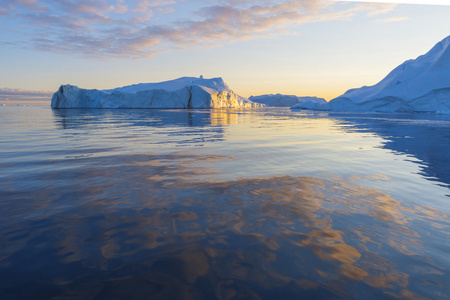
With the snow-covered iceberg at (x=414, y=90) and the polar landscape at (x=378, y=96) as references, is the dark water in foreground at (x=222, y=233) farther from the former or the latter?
the polar landscape at (x=378, y=96)

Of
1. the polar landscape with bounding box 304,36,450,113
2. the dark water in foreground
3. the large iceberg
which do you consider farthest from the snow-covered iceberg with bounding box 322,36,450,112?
the dark water in foreground

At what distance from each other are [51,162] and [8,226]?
12.4ft

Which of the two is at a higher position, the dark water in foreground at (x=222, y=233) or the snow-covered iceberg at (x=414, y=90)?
the snow-covered iceberg at (x=414, y=90)

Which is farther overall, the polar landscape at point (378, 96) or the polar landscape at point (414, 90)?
the polar landscape at point (378, 96)

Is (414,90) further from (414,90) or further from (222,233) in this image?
(222,233)

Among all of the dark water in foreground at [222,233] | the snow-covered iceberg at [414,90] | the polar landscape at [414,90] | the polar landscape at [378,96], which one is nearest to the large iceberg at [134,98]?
the polar landscape at [378,96]

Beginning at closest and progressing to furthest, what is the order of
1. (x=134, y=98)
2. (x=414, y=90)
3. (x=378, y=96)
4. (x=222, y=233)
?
(x=222, y=233), (x=414, y=90), (x=378, y=96), (x=134, y=98)

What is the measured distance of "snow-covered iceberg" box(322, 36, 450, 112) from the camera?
42250mm

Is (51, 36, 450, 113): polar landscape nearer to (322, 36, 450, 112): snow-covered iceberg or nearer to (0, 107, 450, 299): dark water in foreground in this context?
Answer: (322, 36, 450, 112): snow-covered iceberg

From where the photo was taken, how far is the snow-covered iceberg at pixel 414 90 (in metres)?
A: 42.2

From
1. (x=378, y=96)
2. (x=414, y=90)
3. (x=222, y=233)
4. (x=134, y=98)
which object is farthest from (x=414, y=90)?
(x=134, y=98)

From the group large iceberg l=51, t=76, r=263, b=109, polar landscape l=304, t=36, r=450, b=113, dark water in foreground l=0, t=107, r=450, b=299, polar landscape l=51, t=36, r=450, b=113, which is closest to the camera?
dark water in foreground l=0, t=107, r=450, b=299

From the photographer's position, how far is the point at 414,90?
44094 millimetres

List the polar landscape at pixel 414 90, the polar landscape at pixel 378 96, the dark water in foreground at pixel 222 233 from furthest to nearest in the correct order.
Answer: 1. the polar landscape at pixel 378 96
2. the polar landscape at pixel 414 90
3. the dark water in foreground at pixel 222 233
